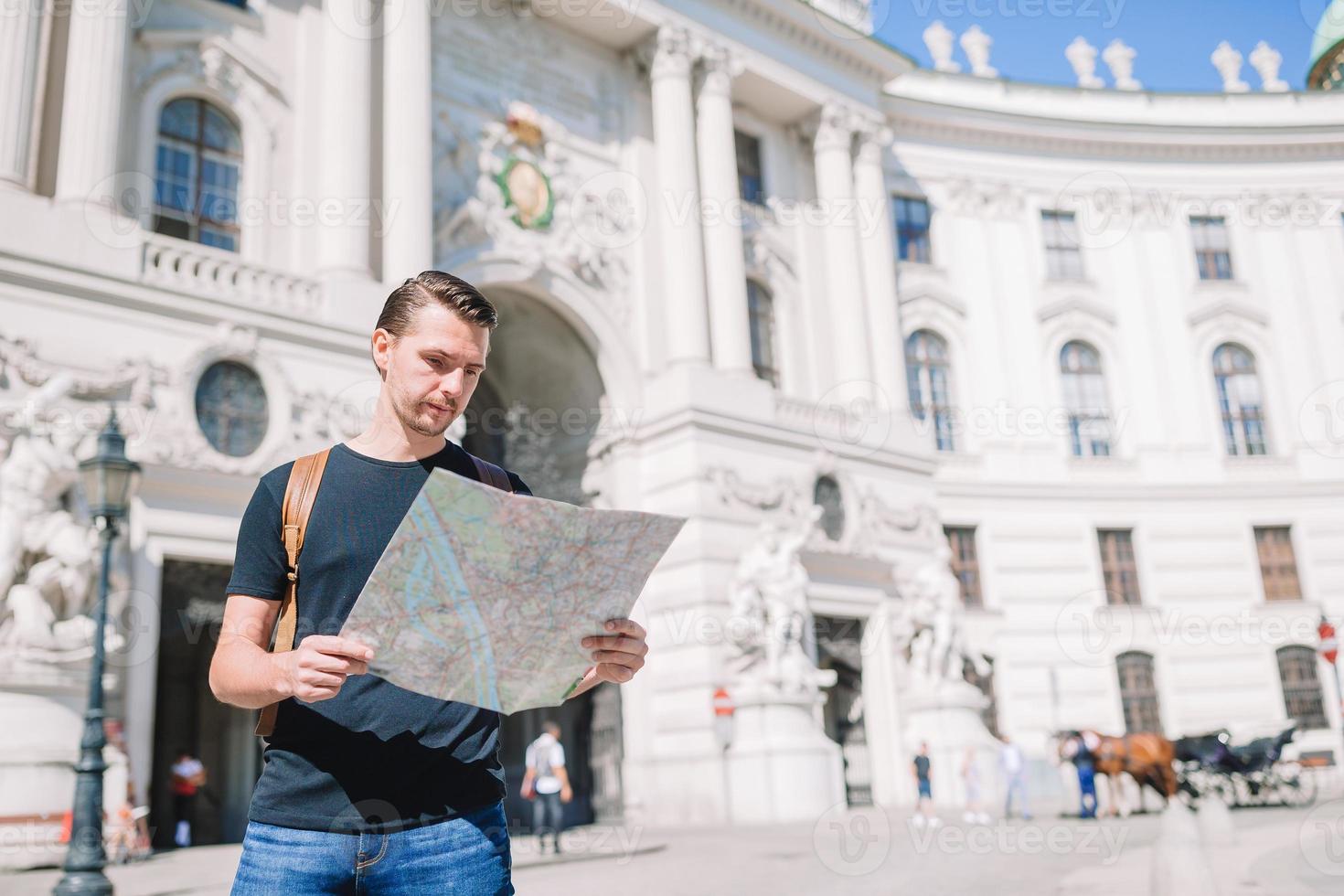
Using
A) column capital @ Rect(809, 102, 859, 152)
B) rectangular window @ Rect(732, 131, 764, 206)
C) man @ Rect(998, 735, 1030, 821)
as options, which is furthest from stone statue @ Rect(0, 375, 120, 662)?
column capital @ Rect(809, 102, 859, 152)

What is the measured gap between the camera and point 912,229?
34.2 m

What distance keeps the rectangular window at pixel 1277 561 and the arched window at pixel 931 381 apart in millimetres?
9587

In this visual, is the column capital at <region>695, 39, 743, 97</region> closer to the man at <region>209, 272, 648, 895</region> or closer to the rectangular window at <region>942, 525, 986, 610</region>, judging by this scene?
the rectangular window at <region>942, 525, 986, 610</region>

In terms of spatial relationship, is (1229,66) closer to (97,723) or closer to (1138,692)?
(1138,692)

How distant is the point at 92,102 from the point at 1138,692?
27.9 metres

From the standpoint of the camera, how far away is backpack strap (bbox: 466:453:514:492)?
323 centimetres

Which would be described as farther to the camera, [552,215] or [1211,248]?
[1211,248]

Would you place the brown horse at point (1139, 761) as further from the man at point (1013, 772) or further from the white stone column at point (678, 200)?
the white stone column at point (678, 200)

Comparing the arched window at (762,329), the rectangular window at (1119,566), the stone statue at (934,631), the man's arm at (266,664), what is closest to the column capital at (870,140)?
the arched window at (762,329)

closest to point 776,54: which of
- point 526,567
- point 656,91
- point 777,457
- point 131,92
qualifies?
point 656,91

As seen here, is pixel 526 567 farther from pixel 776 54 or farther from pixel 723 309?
pixel 776 54

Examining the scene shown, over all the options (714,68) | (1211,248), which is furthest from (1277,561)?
(714,68)

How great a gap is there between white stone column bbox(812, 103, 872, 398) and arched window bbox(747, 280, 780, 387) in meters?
1.56

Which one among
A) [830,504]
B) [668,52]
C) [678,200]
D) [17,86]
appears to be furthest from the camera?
[668,52]
